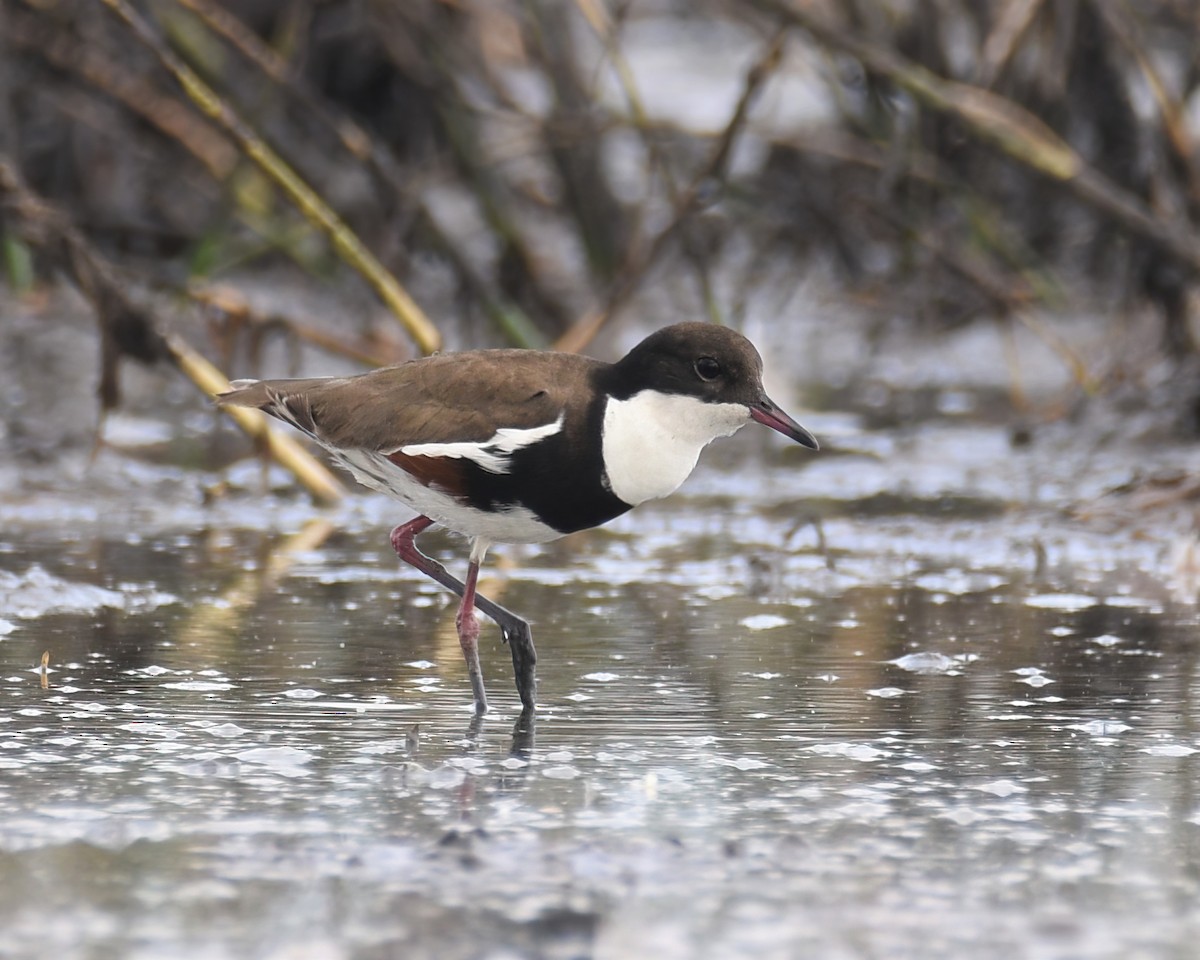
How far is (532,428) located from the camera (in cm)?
480

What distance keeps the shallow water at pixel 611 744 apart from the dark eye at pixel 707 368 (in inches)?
30.8

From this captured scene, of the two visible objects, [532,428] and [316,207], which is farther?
[316,207]

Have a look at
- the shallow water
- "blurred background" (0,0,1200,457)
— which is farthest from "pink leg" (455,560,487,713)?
"blurred background" (0,0,1200,457)

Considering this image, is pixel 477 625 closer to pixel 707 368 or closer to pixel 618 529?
pixel 707 368

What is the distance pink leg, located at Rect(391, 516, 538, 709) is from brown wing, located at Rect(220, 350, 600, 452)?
392 mm

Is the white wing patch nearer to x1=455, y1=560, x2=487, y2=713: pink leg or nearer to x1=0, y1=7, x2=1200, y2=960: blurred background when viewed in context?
x1=455, y1=560, x2=487, y2=713: pink leg

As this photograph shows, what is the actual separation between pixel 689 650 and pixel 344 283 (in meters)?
6.38

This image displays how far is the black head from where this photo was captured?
486cm

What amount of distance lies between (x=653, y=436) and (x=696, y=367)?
23 cm

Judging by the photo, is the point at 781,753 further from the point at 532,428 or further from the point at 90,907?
the point at 90,907

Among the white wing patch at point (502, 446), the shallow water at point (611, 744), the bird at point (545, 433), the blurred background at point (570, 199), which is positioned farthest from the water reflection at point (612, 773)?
the blurred background at point (570, 199)

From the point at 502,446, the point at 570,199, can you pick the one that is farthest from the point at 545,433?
the point at 570,199

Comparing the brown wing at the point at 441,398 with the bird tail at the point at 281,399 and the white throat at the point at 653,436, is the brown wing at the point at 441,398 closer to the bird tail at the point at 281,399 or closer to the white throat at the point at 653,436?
the bird tail at the point at 281,399

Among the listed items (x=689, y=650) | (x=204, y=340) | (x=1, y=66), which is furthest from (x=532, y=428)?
(x=204, y=340)
